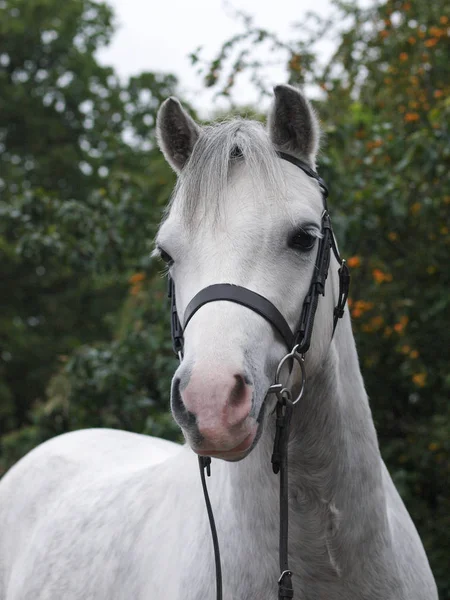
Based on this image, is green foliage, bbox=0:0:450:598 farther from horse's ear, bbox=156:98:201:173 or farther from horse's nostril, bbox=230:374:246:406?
horse's nostril, bbox=230:374:246:406

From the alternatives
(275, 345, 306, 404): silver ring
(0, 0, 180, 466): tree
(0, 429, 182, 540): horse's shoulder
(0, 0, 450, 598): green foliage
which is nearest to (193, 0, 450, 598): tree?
(0, 0, 450, 598): green foliage

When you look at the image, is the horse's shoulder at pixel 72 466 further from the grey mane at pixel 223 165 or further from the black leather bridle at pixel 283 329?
the grey mane at pixel 223 165

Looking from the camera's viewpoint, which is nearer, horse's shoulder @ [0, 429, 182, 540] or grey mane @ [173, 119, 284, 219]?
grey mane @ [173, 119, 284, 219]

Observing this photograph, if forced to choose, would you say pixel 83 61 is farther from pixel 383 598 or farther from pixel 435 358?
pixel 383 598

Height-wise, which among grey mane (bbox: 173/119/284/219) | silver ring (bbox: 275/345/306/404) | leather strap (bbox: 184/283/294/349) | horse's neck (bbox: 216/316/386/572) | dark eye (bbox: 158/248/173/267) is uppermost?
grey mane (bbox: 173/119/284/219)

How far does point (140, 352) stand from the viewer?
5.63m

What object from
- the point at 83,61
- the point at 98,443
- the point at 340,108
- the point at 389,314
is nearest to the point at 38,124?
the point at 83,61

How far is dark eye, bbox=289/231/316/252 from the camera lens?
6.74 feet

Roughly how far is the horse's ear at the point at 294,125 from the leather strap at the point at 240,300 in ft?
2.01

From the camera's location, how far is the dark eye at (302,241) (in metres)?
2.05

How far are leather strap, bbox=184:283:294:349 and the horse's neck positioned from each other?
0.35 m

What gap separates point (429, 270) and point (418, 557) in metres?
3.33

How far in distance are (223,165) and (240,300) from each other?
0.47 meters

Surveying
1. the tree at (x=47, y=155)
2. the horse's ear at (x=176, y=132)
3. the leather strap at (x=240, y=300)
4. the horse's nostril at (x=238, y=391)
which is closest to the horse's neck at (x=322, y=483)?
the leather strap at (x=240, y=300)
